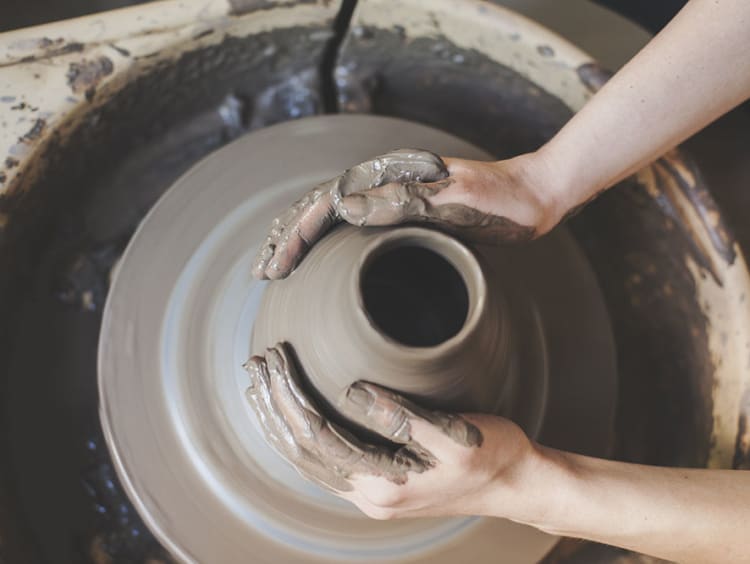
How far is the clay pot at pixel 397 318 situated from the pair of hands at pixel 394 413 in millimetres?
28

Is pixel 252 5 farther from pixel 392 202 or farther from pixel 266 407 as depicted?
pixel 266 407

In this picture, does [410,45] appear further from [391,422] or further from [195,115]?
[391,422]

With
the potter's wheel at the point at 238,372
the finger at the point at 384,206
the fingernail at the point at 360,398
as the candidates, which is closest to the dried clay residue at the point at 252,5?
the potter's wheel at the point at 238,372

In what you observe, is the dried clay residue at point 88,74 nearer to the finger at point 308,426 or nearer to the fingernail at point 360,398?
the finger at point 308,426

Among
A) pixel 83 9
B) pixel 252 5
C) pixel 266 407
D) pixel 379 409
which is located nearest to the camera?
pixel 379 409

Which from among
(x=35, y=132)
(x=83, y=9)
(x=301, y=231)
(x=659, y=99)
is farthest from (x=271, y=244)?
(x=83, y=9)

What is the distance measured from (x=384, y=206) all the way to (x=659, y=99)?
1.68 feet

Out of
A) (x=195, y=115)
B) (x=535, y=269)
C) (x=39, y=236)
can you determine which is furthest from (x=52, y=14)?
(x=535, y=269)

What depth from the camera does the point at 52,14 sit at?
1936 mm

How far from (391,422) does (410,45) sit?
3.00 ft

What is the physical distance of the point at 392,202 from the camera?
1.01m

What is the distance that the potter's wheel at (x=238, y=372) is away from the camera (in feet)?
3.92

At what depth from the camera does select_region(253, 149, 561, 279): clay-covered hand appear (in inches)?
39.9

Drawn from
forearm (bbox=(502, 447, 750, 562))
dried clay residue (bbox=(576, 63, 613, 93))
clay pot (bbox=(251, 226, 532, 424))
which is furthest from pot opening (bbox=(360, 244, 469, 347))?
dried clay residue (bbox=(576, 63, 613, 93))
